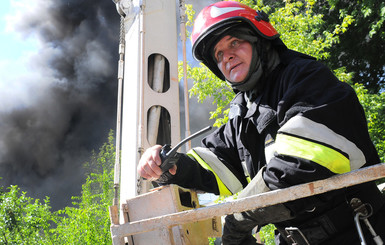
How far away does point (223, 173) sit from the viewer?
2408 millimetres

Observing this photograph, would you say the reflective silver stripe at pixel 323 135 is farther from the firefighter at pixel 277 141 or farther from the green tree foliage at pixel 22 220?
the green tree foliage at pixel 22 220

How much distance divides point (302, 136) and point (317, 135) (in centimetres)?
6

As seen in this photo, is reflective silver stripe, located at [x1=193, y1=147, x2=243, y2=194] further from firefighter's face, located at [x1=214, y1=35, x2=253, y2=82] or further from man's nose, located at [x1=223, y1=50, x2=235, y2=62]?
man's nose, located at [x1=223, y1=50, x2=235, y2=62]

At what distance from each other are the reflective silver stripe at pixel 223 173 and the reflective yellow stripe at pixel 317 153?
0.89 m

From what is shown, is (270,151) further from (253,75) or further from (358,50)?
(358,50)

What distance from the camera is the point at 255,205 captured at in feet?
4.68

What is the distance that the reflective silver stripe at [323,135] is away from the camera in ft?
4.91

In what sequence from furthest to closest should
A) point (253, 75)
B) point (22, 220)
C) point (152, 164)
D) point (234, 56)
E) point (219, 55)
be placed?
point (22, 220)
point (219, 55)
point (234, 56)
point (253, 75)
point (152, 164)

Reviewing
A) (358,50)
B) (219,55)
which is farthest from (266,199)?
(358,50)

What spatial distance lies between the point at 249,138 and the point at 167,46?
6.96 ft

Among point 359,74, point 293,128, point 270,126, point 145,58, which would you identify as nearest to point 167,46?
point 145,58

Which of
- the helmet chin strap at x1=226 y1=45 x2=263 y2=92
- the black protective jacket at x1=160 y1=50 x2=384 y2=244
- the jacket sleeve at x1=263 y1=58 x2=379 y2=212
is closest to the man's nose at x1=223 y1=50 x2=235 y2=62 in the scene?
the helmet chin strap at x1=226 y1=45 x2=263 y2=92

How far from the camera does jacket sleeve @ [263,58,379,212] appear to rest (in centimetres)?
147

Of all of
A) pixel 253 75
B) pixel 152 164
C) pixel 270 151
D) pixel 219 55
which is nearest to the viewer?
pixel 270 151
